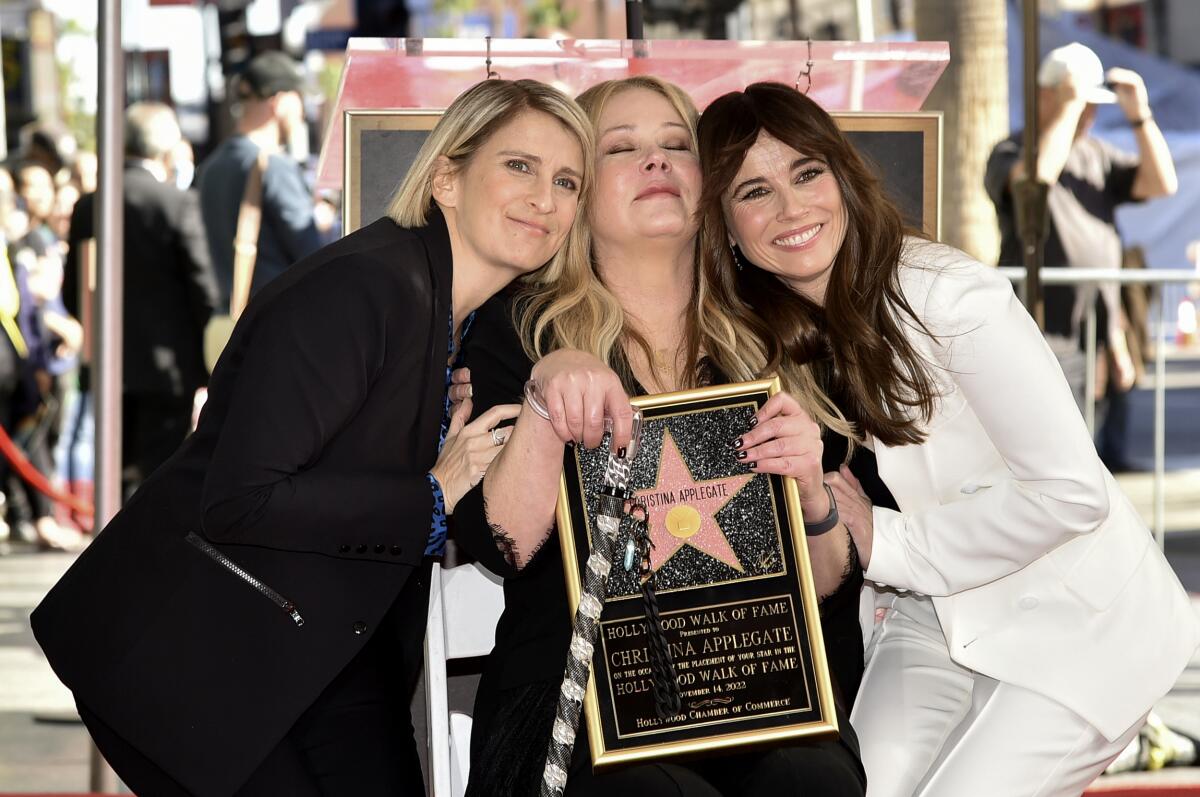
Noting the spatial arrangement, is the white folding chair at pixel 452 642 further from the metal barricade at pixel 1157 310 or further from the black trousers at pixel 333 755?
the metal barricade at pixel 1157 310

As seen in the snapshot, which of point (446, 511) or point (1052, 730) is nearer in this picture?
point (446, 511)

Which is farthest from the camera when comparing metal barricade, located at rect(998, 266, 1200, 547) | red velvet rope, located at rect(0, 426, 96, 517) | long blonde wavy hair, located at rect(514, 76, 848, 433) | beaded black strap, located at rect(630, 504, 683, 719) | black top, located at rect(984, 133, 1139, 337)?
red velvet rope, located at rect(0, 426, 96, 517)

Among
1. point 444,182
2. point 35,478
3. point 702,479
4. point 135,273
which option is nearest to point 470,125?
point 444,182

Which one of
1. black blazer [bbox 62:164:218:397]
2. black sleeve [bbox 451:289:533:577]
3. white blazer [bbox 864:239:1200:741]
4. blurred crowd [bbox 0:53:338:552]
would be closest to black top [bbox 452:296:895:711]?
black sleeve [bbox 451:289:533:577]

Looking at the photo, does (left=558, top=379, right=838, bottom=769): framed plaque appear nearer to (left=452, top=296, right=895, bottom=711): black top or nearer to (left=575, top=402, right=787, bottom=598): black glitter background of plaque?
(left=575, top=402, right=787, bottom=598): black glitter background of plaque

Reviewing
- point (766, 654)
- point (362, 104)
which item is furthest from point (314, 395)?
point (362, 104)

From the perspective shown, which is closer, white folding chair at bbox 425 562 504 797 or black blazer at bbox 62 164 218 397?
white folding chair at bbox 425 562 504 797

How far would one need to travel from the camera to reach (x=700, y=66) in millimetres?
2900

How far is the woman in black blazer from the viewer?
1.87 meters

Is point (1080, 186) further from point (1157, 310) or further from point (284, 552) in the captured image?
point (284, 552)

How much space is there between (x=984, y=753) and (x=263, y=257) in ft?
15.2

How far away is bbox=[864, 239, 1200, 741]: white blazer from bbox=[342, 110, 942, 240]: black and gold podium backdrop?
547mm

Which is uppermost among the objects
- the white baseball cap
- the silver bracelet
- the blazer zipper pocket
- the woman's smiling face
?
the white baseball cap

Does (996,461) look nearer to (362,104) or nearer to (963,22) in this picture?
(362,104)
